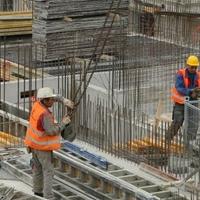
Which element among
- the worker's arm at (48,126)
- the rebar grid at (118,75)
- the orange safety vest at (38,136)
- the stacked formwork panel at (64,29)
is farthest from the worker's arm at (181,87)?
the stacked formwork panel at (64,29)

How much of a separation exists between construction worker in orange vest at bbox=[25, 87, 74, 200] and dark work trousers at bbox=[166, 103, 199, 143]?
200 cm

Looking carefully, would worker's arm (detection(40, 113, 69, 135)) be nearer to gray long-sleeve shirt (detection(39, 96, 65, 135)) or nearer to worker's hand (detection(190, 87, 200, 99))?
gray long-sleeve shirt (detection(39, 96, 65, 135))

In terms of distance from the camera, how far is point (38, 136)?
1174cm

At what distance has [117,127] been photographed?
14680 mm

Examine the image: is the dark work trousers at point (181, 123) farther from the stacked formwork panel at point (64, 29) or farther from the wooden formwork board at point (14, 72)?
the stacked formwork panel at point (64, 29)

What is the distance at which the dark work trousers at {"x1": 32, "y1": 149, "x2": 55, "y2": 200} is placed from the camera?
39.0ft

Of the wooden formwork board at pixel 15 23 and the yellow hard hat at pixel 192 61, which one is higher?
the yellow hard hat at pixel 192 61

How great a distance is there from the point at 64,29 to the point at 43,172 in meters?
8.70

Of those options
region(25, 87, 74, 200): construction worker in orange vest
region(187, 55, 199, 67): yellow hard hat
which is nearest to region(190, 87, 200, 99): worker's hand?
region(187, 55, 199, 67): yellow hard hat

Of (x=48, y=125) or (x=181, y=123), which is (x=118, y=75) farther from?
(x=48, y=125)

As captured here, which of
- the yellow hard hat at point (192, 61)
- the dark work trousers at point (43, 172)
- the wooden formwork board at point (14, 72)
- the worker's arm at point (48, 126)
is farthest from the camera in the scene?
the wooden formwork board at point (14, 72)

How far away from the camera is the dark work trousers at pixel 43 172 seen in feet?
39.0

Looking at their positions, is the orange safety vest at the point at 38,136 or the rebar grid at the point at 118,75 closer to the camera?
the orange safety vest at the point at 38,136

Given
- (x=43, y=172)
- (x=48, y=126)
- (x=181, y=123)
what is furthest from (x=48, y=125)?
(x=181, y=123)
